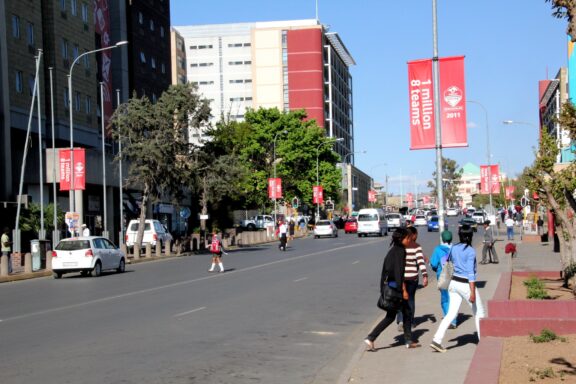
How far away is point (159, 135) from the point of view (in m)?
44.6

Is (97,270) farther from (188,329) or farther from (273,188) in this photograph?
(273,188)

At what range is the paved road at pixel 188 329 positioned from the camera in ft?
31.5

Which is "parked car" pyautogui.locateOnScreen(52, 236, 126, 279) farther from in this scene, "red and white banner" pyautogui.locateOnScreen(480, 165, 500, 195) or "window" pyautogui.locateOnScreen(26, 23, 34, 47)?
"red and white banner" pyautogui.locateOnScreen(480, 165, 500, 195)

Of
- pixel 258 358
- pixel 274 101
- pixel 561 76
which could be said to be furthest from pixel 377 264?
pixel 274 101

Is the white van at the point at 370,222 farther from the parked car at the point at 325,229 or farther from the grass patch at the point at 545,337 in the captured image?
the grass patch at the point at 545,337

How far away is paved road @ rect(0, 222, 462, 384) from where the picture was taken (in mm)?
9609

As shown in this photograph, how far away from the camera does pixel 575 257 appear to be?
1677cm

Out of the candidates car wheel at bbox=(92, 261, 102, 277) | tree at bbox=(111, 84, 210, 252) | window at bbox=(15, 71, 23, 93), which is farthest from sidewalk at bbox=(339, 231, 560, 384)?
window at bbox=(15, 71, 23, 93)

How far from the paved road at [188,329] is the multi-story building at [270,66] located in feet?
320

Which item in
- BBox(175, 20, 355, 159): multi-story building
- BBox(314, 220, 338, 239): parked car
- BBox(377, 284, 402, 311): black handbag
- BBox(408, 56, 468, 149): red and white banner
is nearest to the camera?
BBox(377, 284, 402, 311): black handbag

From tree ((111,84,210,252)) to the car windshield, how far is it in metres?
14.4

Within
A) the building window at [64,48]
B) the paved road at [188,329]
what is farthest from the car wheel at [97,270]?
the building window at [64,48]

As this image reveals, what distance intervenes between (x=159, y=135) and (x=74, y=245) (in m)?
16.1

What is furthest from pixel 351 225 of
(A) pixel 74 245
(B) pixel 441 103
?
(B) pixel 441 103
